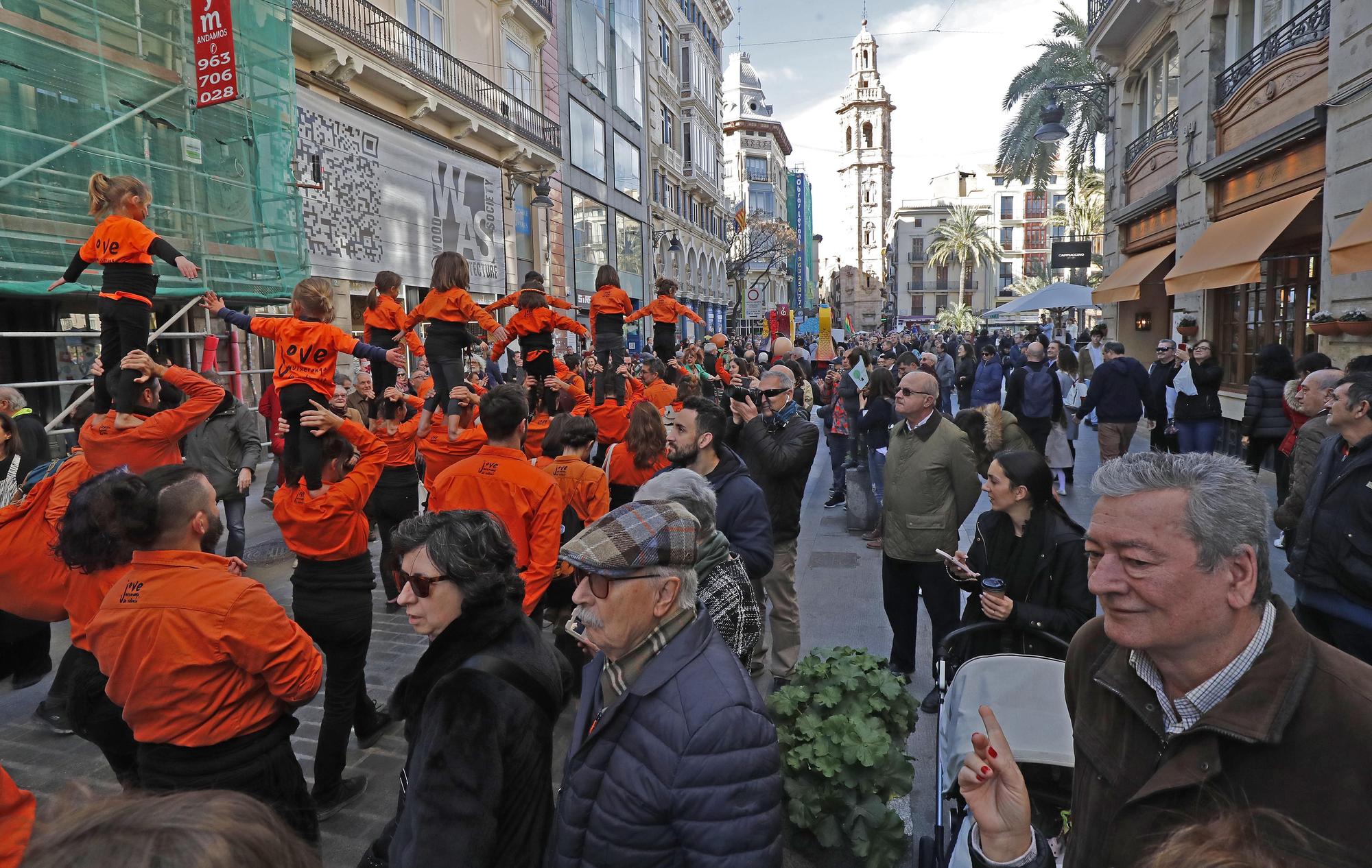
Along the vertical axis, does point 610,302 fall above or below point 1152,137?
below

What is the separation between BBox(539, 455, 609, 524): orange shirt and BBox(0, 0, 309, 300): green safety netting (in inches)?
299

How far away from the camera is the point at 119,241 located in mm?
5570

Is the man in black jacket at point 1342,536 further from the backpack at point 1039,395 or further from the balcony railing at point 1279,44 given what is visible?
the balcony railing at point 1279,44

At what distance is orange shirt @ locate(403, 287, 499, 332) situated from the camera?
24.3 ft

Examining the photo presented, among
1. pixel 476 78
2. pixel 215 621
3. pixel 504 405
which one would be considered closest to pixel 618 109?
pixel 476 78

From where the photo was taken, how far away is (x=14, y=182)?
8914mm

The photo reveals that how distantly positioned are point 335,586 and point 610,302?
643cm

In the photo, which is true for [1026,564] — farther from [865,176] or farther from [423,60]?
[865,176]

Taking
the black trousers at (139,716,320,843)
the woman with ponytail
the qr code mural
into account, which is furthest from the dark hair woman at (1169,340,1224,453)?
the qr code mural

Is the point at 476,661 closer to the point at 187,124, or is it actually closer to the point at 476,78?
the point at 187,124

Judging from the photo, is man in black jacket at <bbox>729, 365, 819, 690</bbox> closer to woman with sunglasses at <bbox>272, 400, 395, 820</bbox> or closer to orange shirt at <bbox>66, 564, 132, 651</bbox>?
woman with sunglasses at <bbox>272, 400, 395, 820</bbox>

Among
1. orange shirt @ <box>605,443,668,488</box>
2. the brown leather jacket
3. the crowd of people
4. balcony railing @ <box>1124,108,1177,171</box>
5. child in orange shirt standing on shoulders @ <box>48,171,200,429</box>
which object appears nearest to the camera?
the brown leather jacket

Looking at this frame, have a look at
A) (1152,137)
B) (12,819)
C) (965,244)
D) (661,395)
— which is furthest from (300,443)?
(965,244)

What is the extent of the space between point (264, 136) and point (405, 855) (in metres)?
13.4
